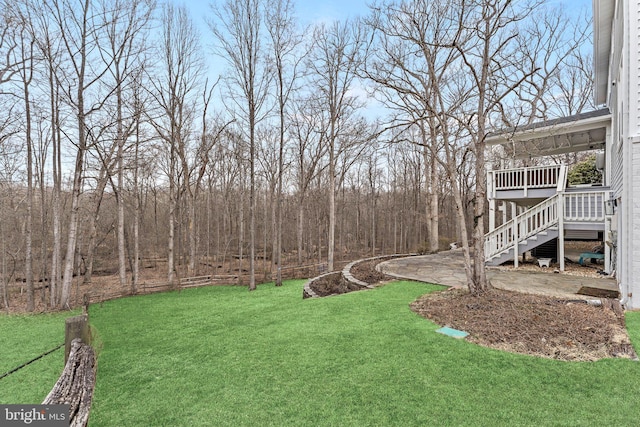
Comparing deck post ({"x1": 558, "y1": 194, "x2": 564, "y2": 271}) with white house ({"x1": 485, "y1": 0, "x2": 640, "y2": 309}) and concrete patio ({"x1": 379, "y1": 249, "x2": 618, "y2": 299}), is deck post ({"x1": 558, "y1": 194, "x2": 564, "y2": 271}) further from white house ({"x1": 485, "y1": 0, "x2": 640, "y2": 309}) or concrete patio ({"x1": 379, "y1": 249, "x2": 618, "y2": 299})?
concrete patio ({"x1": 379, "y1": 249, "x2": 618, "y2": 299})

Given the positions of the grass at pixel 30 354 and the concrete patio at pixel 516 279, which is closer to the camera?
the grass at pixel 30 354

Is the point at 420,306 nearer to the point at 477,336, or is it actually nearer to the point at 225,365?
the point at 477,336

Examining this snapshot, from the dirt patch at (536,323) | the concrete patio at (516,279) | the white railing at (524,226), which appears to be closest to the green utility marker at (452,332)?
the dirt patch at (536,323)

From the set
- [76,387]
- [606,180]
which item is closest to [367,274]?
[76,387]

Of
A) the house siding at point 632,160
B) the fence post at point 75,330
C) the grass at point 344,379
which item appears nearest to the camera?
the grass at point 344,379

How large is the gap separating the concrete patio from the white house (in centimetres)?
52

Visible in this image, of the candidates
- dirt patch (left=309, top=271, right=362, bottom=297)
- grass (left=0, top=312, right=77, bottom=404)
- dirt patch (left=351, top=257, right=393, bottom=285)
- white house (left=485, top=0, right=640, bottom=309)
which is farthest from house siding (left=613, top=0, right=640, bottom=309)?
grass (left=0, top=312, right=77, bottom=404)

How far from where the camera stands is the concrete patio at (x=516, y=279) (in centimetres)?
588

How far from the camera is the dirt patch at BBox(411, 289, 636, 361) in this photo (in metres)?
3.44

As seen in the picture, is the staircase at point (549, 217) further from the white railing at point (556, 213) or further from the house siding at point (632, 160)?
the house siding at point (632, 160)

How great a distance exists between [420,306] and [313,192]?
15934 mm

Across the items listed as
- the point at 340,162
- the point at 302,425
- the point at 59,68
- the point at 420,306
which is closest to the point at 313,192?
the point at 340,162

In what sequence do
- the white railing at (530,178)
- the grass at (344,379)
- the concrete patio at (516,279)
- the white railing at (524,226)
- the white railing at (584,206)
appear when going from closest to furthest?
the grass at (344,379) < the concrete patio at (516,279) < the white railing at (584,206) < the white railing at (524,226) < the white railing at (530,178)

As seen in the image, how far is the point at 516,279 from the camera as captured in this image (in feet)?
22.5
